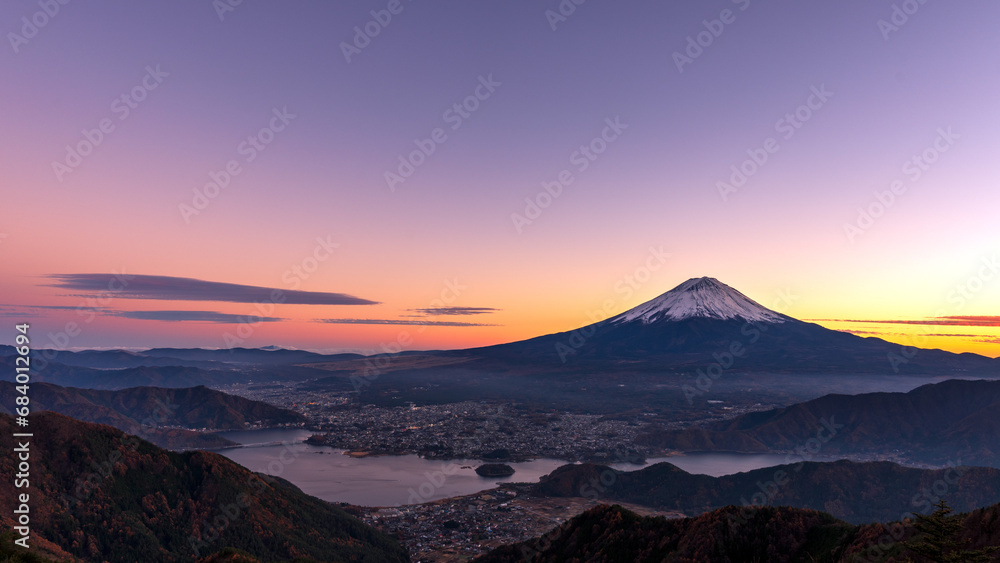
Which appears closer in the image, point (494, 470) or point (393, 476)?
point (393, 476)

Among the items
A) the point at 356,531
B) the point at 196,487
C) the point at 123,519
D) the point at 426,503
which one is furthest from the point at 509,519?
the point at 123,519

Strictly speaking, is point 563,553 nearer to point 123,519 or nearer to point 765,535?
point 765,535

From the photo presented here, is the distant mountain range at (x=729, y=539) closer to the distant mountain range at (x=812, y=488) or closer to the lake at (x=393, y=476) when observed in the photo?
the distant mountain range at (x=812, y=488)

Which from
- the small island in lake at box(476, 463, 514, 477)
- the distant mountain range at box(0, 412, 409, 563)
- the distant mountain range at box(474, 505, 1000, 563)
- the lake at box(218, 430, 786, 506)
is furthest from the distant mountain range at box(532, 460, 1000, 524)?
the distant mountain range at box(474, 505, 1000, 563)

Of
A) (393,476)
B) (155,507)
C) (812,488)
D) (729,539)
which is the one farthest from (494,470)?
(729,539)

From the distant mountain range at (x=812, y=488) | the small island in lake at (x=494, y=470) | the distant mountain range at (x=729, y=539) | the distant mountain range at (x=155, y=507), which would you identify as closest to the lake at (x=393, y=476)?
the small island in lake at (x=494, y=470)

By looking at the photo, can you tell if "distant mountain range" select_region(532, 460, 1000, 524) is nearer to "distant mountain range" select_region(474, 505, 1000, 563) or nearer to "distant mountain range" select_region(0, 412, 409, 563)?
"distant mountain range" select_region(0, 412, 409, 563)

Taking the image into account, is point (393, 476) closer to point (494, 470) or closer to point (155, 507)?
point (494, 470)
